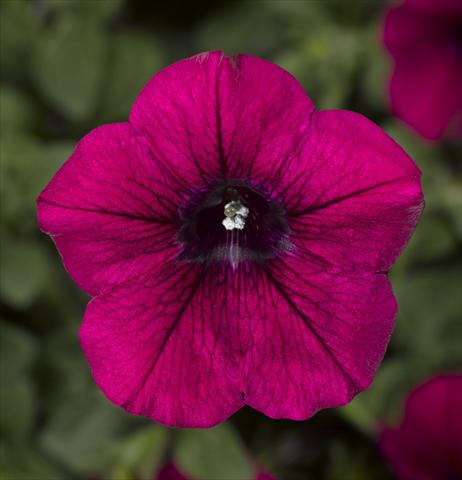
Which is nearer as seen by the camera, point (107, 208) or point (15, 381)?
point (107, 208)

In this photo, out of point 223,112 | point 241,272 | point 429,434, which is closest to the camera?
point 223,112

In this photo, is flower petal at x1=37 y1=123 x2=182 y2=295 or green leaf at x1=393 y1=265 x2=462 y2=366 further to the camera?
green leaf at x1=393 y1=265 x2=462 y2=366

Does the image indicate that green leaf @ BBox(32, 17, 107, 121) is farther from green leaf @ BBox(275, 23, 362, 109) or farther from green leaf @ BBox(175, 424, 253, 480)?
green leaf @ BBox(175, 424, 253, 480)

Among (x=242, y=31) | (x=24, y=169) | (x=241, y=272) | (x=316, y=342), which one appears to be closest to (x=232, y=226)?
(x=241, y=272)

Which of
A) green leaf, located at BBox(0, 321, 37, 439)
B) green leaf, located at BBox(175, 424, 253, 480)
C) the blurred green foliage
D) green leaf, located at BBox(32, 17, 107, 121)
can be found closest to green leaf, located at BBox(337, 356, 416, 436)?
the blurred green foliage

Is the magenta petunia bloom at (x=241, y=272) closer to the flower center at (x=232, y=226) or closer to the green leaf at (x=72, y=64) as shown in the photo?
the flower center at (x=232, y=226)

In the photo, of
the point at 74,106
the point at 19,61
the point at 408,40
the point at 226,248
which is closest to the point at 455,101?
the point at 408,40

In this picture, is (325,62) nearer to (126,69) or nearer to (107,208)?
(126,69)

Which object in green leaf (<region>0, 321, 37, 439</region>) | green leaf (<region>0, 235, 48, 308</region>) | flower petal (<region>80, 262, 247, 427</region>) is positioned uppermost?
flower petal (<region>80, 262, 247, 427</region>)
